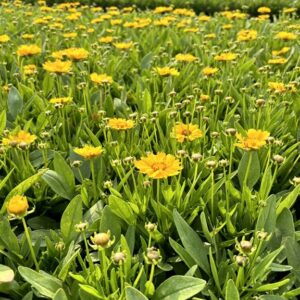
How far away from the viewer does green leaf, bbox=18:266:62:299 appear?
1119 millimetres

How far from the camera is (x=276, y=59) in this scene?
2604 millimetres

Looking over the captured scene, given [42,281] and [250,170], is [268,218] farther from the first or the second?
[42,281]

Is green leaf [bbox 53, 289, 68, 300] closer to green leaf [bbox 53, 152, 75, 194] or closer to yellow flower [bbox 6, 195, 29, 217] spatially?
yellow flower [bbox 6, 195, 29, 217]

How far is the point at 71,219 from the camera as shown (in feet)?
4.42

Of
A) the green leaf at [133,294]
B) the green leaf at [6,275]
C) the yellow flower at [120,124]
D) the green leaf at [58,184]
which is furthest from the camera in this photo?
the yellow flower at [120,124]

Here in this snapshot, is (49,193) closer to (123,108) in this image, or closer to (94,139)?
(94,139)

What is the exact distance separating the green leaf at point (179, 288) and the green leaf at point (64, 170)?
518 millimetres

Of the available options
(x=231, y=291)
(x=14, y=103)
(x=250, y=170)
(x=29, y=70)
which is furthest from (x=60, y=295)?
(x=29, y=70)

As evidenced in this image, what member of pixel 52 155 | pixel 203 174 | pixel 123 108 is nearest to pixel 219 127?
pixel 203 174

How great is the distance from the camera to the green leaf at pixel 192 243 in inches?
49.1

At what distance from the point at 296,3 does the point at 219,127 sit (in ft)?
17.1

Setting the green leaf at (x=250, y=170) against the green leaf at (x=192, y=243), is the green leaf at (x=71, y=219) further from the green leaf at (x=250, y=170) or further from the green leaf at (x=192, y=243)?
the green leaf at (x=250, y=170)

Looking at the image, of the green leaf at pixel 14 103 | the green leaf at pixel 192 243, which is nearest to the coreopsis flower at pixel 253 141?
the green leaf at pixel 192 243

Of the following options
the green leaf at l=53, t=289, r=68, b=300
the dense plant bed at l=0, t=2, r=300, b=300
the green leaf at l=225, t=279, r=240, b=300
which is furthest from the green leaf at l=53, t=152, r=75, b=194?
the green leaf at l=225, t=279, r=240, b=300
